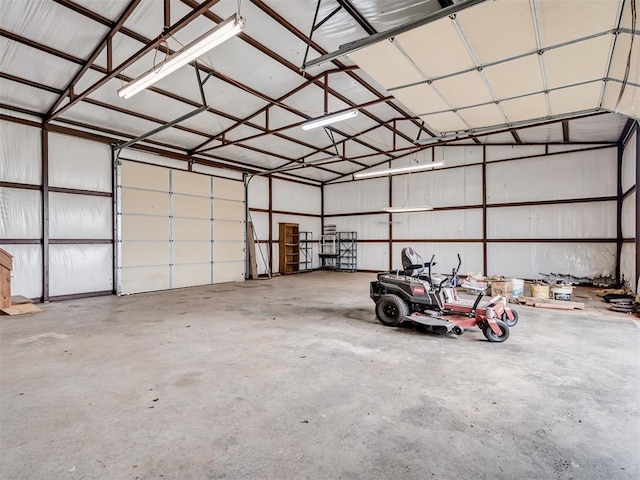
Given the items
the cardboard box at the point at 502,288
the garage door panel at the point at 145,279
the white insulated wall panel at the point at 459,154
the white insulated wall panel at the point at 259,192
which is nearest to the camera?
the cardboard box at the point at 502,288

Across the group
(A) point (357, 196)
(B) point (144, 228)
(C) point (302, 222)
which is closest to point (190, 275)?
(B) point (144, 228)

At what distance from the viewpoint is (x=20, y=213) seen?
6672 mm

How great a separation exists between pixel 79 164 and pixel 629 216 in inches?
500

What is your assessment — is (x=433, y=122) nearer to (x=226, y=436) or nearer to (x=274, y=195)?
(x=226, y=436)

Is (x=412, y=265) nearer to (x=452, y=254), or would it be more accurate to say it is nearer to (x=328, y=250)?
(x=452, y=254)

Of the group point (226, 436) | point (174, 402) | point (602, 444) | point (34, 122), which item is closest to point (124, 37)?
point (34, 122)

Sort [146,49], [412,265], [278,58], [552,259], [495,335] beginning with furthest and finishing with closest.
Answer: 1. [552,259]
2. [278,58]
3. [412,265]
4. [146,49]
5. [495,335]

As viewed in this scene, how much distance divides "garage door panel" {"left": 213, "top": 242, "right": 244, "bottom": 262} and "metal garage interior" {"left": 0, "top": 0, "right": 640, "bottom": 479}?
9cm

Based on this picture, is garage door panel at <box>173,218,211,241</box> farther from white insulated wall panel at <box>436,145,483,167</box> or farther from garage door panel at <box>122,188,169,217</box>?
white insulated wall panel at <box>436,145,483,167</box>

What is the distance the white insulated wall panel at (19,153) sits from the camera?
650 centimetres

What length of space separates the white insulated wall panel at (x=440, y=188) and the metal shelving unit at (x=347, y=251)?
233 centimetres

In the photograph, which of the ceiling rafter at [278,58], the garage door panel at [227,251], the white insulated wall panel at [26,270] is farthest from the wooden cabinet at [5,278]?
the ceiling rafter at [278,58]

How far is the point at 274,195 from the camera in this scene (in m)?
12.5

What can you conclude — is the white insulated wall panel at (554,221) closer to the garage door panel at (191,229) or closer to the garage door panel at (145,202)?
the garage door panel at (191,229)
